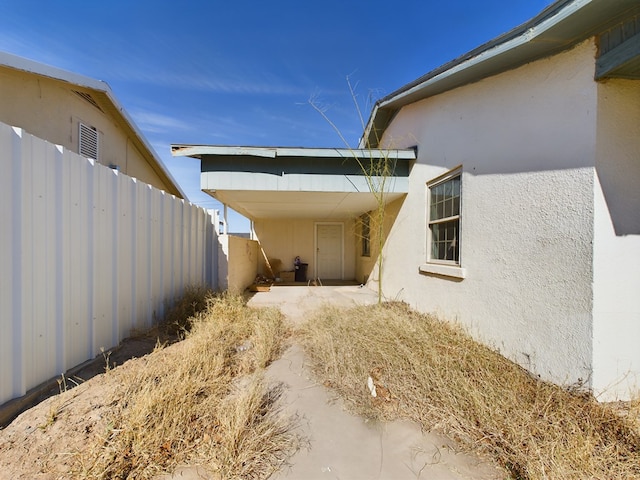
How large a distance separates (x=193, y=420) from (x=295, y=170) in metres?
4.74

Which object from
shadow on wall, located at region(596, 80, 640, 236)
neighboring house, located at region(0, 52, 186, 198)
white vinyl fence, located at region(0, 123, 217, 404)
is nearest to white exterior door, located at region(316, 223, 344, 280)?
neighboring house, located at region(0, 52, 186, 198)

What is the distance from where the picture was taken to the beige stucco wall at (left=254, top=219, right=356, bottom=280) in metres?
11.4

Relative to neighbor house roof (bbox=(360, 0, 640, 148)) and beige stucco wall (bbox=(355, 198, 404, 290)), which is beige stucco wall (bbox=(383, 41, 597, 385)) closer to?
neighbor house roof (bbox=(360, 0, 640, 148))

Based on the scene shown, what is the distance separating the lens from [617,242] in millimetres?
2439

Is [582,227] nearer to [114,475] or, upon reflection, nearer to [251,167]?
[114,475]

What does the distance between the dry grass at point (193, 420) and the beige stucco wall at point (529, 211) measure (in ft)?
A: 8.70

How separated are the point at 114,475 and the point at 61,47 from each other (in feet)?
26.7

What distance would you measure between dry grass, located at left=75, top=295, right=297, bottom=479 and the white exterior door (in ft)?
26.7

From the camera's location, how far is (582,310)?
2.47m

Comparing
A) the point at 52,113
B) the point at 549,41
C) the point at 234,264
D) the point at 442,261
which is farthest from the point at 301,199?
the point at 52,113

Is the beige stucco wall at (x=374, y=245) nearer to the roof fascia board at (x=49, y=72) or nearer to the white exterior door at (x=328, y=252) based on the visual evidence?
the white exterior door at (x=328, y=252)

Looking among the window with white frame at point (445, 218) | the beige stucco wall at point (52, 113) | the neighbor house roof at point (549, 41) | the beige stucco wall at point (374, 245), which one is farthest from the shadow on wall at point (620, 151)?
the beige stucco wall at point (52, 113)

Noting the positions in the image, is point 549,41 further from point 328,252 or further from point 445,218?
point 328,252

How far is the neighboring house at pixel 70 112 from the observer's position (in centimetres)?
515
